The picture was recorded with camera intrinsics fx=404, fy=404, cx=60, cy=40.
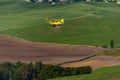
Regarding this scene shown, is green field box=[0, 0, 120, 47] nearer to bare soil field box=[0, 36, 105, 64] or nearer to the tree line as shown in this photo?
bare soil field box=[0, 36, 105, 64]

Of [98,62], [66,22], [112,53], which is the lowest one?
[66,22]

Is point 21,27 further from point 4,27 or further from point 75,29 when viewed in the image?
point 75,29

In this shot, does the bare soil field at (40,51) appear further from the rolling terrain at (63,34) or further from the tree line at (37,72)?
the tree line at (37,72)

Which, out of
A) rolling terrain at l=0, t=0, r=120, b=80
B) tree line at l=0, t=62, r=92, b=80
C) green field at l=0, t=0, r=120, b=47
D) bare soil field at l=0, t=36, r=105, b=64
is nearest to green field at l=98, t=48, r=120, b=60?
rolling terrain at l=0, t=0, r=120, b=80

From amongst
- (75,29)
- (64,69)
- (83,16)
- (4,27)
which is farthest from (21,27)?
(64,69)

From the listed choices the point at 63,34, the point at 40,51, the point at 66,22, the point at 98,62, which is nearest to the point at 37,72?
the point at 98,62

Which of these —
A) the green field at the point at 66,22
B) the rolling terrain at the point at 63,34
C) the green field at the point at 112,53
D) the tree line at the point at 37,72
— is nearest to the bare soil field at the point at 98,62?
the rolling terrain at the point at 63,34

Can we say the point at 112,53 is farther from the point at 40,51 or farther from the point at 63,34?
the point at 63,34
